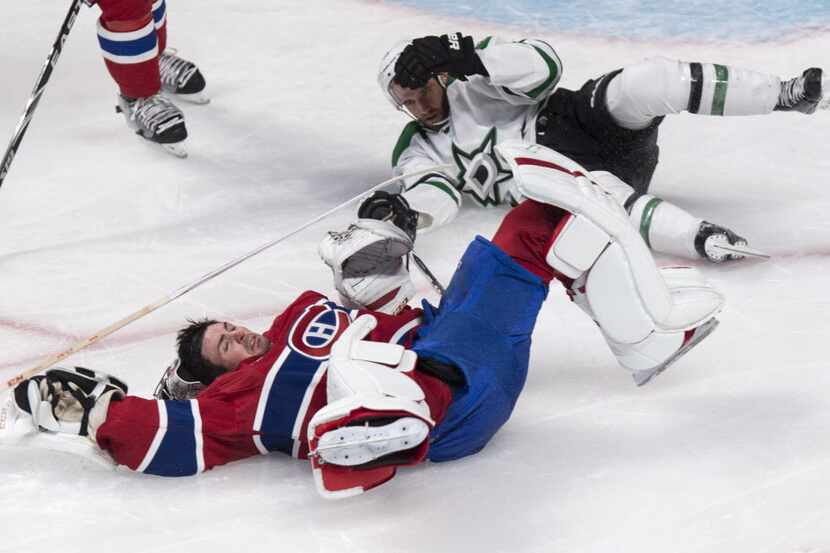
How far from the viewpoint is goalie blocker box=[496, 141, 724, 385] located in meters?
1.75

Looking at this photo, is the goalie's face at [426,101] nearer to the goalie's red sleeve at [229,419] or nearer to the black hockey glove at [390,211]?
the black hockey glove at [390,211]

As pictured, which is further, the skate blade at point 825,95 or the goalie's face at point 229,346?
the skate blade at point 825,95

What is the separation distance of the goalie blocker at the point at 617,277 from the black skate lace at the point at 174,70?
174 cm

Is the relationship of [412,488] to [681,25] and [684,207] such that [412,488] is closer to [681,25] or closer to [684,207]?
[684,207]

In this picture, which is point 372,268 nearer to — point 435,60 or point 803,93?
point 435,60

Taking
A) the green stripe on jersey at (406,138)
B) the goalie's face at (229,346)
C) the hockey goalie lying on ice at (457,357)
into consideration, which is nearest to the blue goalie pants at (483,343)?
the hockey goalie lying on ice at (457,357)

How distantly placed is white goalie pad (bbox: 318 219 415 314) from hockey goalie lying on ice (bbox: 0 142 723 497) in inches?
7.7

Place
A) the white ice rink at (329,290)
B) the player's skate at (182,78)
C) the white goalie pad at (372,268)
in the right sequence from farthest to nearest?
the player's skate at (182,78), the white goalie pad at (372,268), the white ice rink at (329,290)

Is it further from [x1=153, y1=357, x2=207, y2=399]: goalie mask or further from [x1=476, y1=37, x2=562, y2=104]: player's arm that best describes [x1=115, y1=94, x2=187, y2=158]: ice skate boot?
[x1=153, y1=357, x2=207, y2=399]: goalie mask

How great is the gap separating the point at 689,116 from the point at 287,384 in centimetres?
164

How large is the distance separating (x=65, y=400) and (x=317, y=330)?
362mm

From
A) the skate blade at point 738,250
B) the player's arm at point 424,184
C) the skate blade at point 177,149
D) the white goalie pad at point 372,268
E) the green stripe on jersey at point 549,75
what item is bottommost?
the skate blade at point 177,149

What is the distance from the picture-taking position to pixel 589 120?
2.52 m

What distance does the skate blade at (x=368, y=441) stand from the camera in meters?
1.61
